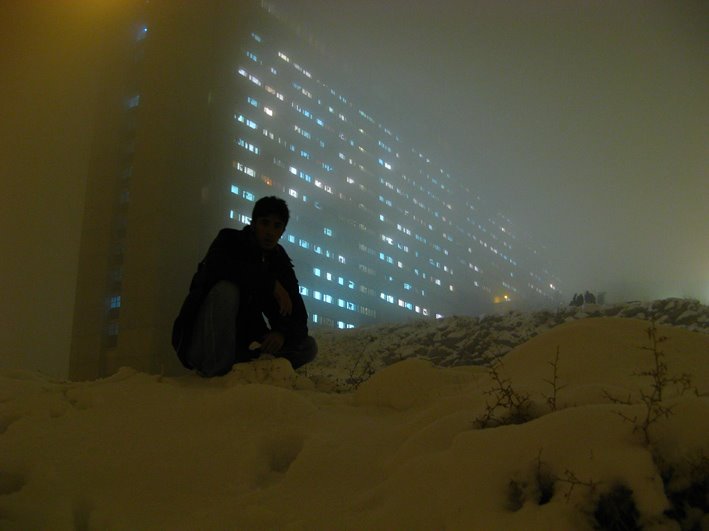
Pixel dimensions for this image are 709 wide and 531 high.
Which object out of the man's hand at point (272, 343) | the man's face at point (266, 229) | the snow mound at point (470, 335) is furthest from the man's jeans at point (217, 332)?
the snow mound at point (470, 335)

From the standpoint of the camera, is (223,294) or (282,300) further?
(282,300)

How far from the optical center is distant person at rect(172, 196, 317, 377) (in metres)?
3.44

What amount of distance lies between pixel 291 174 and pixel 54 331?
410 inches

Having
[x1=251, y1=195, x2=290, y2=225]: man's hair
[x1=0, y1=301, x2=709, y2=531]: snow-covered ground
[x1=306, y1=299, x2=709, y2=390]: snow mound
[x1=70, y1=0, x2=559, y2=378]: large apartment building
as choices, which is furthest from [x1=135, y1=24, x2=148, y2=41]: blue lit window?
[x1=0, y1=301, x2=709, y2=531]: snow-covered ground

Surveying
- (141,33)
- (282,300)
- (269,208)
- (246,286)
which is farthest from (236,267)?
(141,33)

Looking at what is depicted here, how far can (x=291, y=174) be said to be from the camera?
19.5 meters

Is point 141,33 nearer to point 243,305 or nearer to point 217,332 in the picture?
point 243,305

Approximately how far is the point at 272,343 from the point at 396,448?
183cm

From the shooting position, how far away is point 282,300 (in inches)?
142

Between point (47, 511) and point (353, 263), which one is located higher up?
point (353, 263)

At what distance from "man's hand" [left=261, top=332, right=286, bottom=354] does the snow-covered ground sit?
37cm

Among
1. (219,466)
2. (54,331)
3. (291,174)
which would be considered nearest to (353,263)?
(291,174)

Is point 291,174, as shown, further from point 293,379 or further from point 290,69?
point 293,379

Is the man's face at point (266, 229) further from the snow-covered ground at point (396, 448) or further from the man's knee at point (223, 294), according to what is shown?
the snow-covered ground at point (396, 448)
